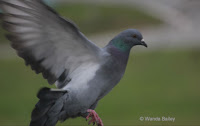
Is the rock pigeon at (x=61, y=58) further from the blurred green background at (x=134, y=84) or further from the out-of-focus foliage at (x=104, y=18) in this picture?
the out-of-focus foliage at (x=104, y=18)

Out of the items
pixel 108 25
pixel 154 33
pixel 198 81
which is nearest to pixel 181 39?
pixel 154 33

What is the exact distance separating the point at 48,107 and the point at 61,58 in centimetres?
55

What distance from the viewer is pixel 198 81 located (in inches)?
443

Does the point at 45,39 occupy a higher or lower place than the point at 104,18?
lower

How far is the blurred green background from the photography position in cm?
845

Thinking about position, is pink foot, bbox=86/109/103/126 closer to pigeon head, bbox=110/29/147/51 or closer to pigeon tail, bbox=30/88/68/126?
pigeon tail, bbox=30/88/68/126

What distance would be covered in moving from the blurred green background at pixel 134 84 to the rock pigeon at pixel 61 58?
1.48 metres

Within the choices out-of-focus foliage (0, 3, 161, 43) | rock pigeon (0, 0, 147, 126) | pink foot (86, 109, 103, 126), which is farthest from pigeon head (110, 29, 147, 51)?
out-of-focus foliage (0, 3, 161, 43)

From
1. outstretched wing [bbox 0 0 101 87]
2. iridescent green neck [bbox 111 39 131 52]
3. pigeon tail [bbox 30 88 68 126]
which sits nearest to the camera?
outstretched wing [bbox 0 0 101 87]

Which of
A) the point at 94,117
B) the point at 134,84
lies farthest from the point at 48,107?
the point at 134,84

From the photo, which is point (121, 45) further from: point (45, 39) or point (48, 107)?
point (48, 107)

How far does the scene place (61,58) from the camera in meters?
4.32

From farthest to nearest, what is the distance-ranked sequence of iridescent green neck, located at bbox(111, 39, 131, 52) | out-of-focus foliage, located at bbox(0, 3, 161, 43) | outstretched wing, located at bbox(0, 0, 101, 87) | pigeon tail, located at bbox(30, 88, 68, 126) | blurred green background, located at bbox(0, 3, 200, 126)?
1. out-of-focus foliage, located at bbox(0, 3, 161, 43)
2. blurred green background, located at bbox(0, 3, 200, 126)
3. iridescent green neck, located at bbox(111, 39, 131, 52)
4. pigeon tail, located at bbox(30, 88, 68, 126)
5. outstretched wing, located at bbox(0, 0, 101, 87)

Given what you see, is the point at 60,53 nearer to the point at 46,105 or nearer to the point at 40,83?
the point at 46,105
